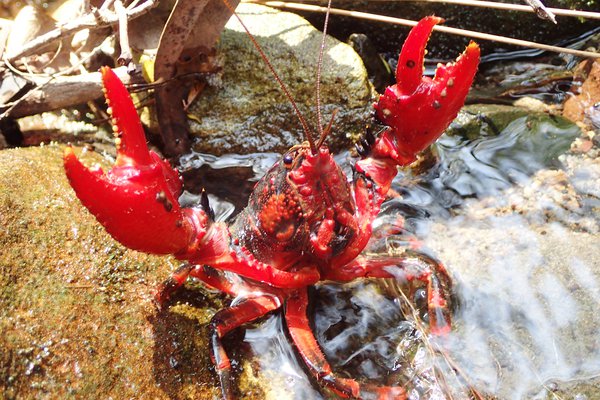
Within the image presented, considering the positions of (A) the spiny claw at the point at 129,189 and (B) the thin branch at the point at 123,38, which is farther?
(B) the thin branch at the point at 123,38

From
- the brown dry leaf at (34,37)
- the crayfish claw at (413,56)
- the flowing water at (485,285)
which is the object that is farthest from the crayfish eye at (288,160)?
the brown dry leaf at (34,37)

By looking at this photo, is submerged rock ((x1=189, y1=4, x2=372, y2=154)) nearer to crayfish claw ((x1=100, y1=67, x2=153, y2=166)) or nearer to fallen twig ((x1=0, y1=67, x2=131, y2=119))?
Answer: fallen twig ((x1=0, y1=67, x2=131, y2=119))

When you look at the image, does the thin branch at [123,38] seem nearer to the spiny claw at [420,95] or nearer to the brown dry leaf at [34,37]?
the brown dry leaf at [34,37]

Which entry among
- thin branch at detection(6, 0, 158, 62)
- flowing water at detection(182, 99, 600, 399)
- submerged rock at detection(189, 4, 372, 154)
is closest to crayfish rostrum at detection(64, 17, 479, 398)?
flowing water at detection(182, 99, 600, 399)

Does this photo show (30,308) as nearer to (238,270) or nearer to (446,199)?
(238,270)

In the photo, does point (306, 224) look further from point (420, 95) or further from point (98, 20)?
point (98, 20)
